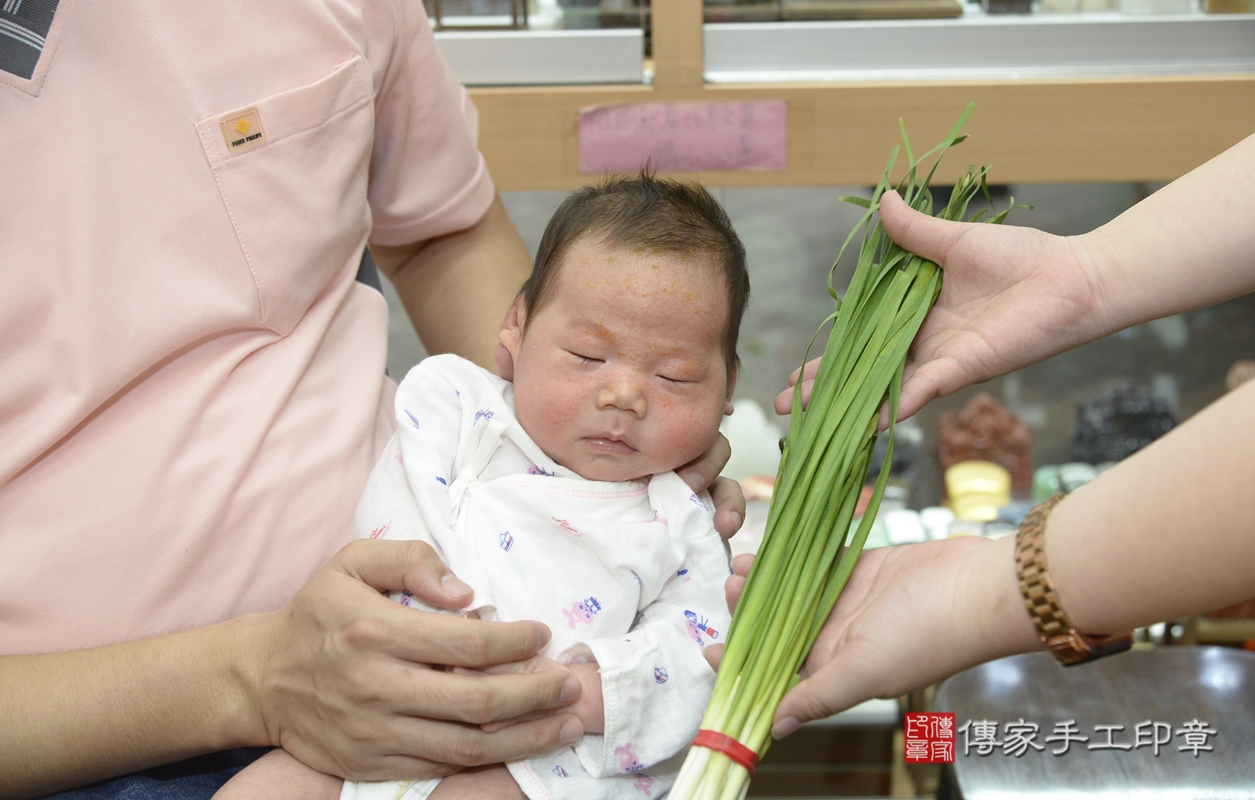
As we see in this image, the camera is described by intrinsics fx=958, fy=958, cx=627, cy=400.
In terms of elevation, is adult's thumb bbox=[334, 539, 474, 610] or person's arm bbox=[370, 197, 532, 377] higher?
person's arm bbox=[370, 197, 532, 377]

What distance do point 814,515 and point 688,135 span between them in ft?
2.96

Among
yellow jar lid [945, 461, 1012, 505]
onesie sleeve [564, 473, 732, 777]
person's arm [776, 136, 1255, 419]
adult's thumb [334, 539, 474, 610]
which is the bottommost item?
yellow jar lid [945, 461, 1012, 505]

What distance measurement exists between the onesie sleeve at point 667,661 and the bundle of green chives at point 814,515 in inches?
4.0

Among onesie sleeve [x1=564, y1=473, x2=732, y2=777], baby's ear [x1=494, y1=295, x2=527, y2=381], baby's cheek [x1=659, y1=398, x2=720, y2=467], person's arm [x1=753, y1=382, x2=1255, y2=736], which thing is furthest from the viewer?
baby's ear [x1=494, y1=295, x2=527, y2=381]

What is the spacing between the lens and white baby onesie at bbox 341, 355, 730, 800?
0.93 m

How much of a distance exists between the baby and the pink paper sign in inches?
21.4

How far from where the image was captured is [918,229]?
3.44 feet

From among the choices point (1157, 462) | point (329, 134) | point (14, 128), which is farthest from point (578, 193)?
point (1157, 462)

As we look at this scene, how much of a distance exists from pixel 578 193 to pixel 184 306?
0.45 m

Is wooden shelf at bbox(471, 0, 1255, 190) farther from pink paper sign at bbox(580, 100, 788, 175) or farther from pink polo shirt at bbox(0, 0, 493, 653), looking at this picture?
pink polo shirt at bbox(0, 0, 493, 653)

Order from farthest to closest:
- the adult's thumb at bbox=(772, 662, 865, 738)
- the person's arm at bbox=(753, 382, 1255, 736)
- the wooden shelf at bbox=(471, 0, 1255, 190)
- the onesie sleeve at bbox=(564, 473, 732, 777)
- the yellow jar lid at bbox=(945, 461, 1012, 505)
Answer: the yellow jar lid at bbox=(945, 461, 1012, 505), the wooden shelf at bbox=(471, 0, 1255, 190), the onesie sleeve at bbox=(564, 473, 732, 777), the adult's thumb at bbox=(772, 662, 865, 738), the person's arm at bbox=(753, 382, 1255, 736)

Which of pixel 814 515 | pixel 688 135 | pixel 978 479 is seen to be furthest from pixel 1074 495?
pixel 978 479

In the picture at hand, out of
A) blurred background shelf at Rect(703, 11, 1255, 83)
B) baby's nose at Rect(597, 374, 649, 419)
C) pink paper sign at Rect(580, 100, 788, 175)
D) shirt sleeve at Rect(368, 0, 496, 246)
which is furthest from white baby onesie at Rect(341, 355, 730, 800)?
blurred background shelf at Rect(703, 11, 1255, 83)

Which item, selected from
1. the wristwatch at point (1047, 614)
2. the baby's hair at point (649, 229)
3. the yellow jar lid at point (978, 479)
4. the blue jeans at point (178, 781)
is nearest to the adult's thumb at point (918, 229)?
the baby's hair at point (649, 229)
